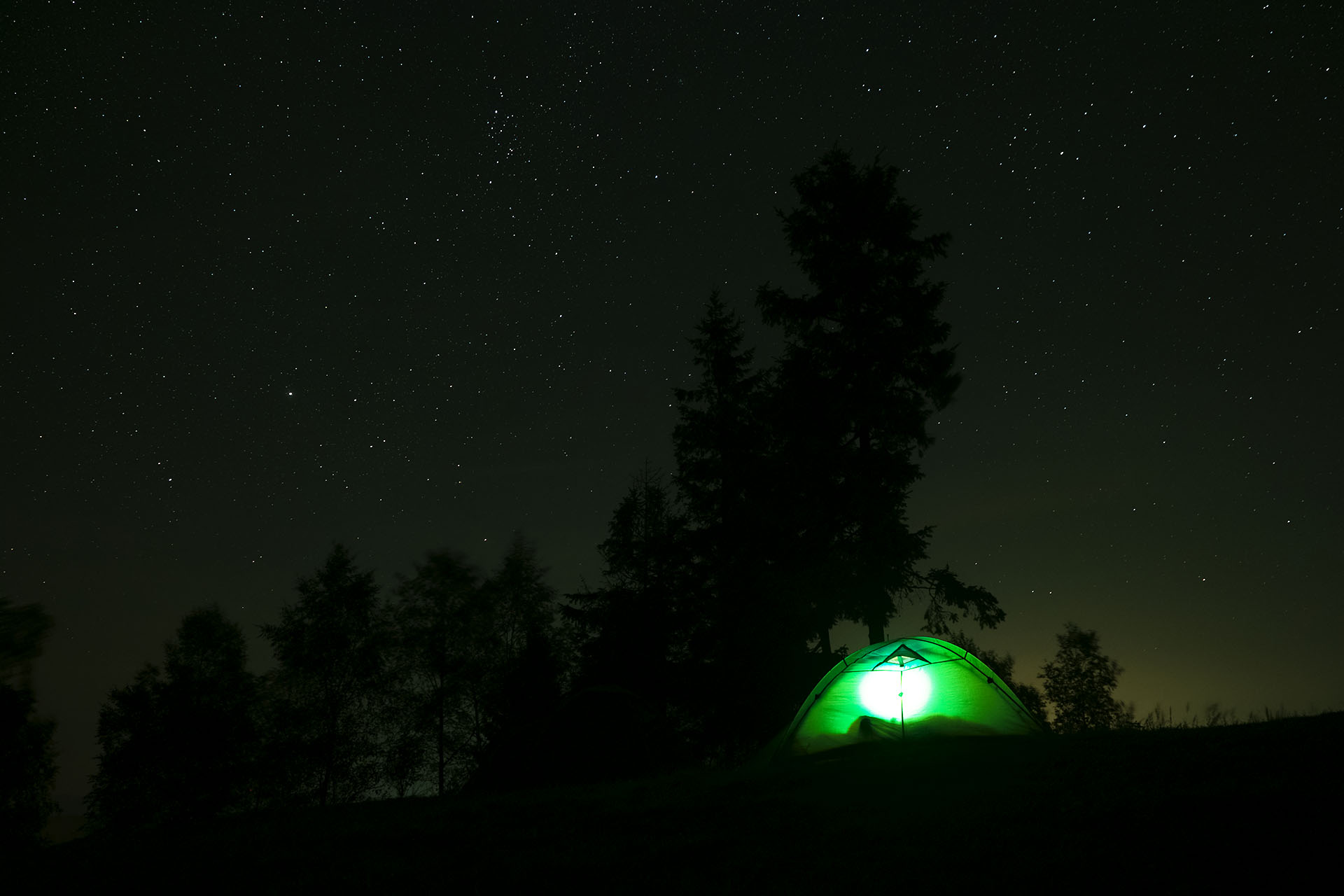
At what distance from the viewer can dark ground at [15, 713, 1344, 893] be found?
6.02m

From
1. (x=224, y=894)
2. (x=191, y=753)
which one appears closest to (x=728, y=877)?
(x=224, y=894)

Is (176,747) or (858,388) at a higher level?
(858,388)

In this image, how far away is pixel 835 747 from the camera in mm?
12766

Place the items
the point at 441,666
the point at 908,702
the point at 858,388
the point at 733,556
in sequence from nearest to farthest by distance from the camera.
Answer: the point at 908,702 → the point at 858,388 → the point at 733,556 → the point at 441,666

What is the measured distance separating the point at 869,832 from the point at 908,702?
5889mm

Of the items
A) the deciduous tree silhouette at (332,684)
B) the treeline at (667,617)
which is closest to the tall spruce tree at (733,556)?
the treeline at (667,617)

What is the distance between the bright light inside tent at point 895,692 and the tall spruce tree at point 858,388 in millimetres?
4599

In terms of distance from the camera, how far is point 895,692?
13.1m

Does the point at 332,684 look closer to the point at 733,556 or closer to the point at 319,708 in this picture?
the point at 319,708

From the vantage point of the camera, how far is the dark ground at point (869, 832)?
602 cm

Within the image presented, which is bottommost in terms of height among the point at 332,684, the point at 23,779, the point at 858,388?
the point at 23,779

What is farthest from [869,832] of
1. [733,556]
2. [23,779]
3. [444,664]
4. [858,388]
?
[23,779]

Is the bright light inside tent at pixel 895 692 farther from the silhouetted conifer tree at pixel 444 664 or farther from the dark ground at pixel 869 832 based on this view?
the silhouetted conifer tree at pixel 444 664

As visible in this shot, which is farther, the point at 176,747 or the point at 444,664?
the point at 444,664
